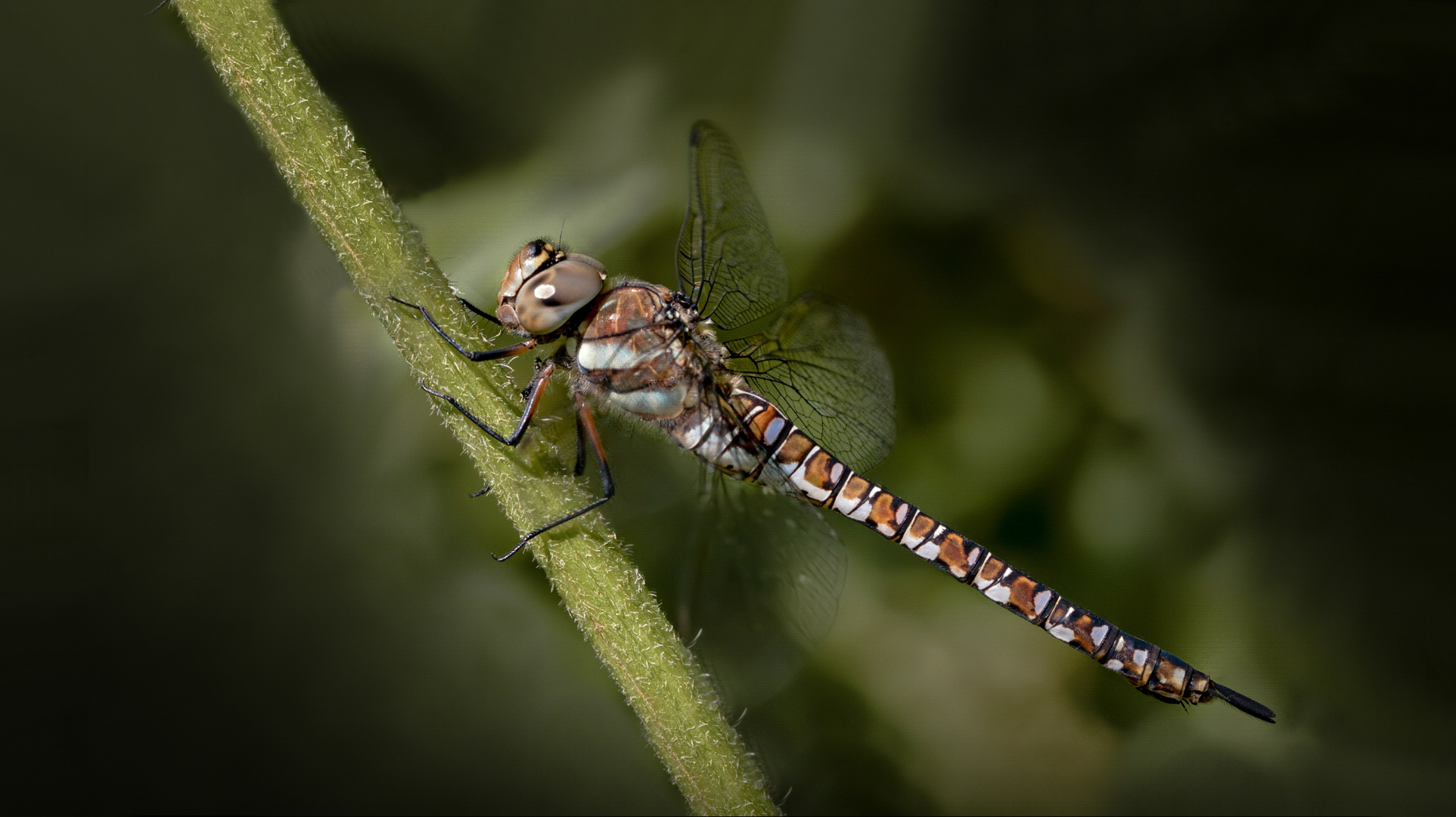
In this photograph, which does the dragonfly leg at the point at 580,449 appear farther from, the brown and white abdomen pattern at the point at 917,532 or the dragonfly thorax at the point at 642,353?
the brown and white abdomen pattern at the point at 917,532

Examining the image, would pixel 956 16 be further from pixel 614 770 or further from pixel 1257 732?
pixel 614 770

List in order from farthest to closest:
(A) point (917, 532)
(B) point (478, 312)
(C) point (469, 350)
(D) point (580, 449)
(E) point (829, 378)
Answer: (E) point (829, 378)
(A) point (917, 532)
(D) point (580, 449)
(B) point (478, 312)
(C) point (469, 350)

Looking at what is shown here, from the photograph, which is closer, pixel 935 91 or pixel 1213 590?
pixel 1213 590

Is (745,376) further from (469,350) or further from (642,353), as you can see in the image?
(469,350)

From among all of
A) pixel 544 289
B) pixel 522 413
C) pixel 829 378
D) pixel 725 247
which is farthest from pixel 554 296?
pixel 829 378

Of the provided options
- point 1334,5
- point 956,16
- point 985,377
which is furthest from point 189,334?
point 1334,5

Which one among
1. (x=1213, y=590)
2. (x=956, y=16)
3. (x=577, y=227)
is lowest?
(x=577, y=227)
